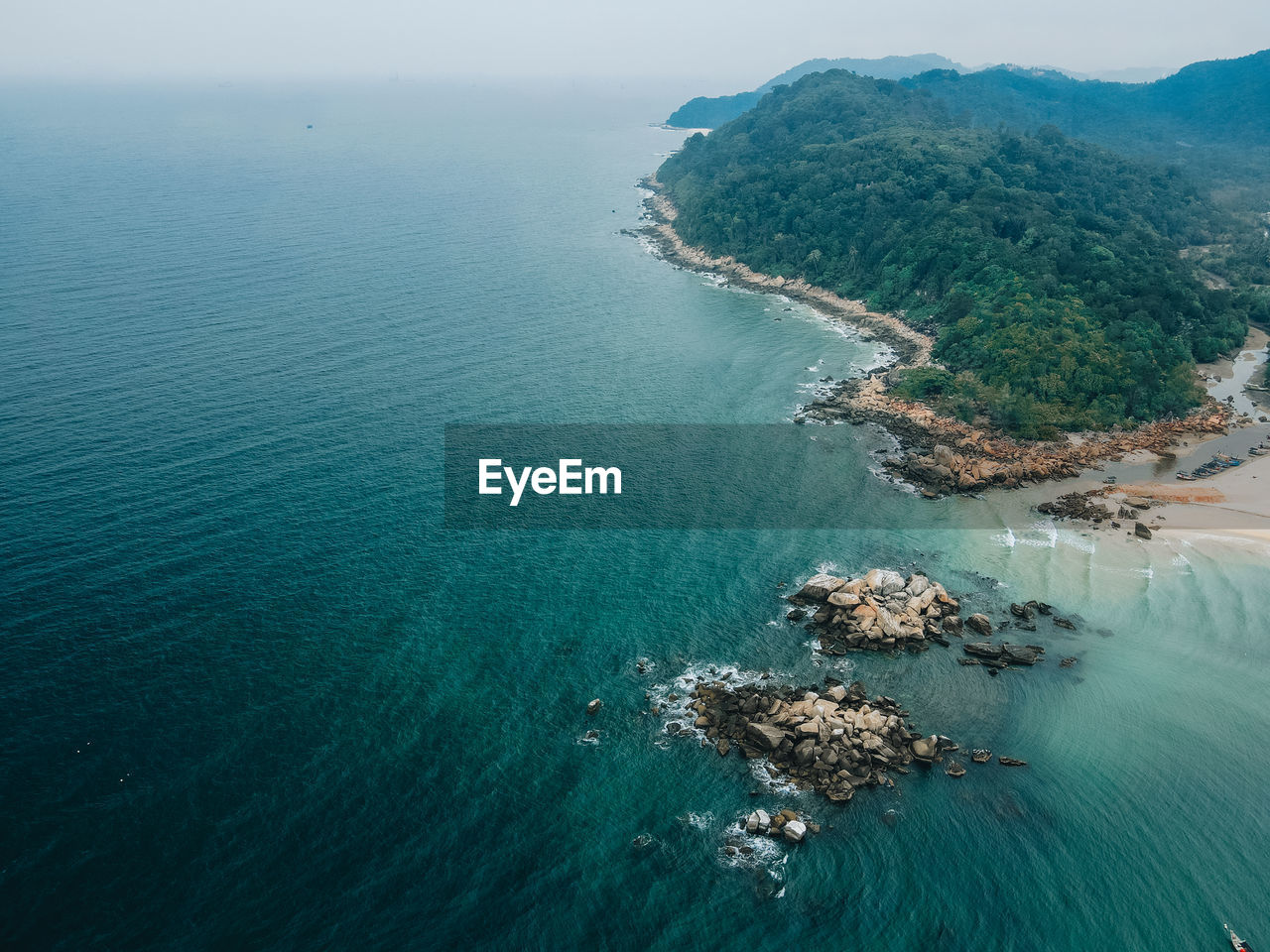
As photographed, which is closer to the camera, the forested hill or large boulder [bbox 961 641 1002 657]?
large boulder [bbox 961 641 1002 657]

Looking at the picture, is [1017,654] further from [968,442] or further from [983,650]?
[968,442]

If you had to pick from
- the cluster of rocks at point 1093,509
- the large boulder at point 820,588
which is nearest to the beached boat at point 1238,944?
the large boulder at point 820,588

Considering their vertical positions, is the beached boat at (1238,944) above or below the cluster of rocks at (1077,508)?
below

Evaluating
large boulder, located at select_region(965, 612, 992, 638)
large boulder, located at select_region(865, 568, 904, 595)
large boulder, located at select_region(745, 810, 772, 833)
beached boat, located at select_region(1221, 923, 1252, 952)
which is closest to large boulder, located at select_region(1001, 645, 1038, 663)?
large boulder, located at select_region(965, 612, 992, 638)

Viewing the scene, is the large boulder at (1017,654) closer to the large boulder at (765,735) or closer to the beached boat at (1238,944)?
the large boulder at (765,735)

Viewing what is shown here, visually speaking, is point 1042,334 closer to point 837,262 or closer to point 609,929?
point 837,262

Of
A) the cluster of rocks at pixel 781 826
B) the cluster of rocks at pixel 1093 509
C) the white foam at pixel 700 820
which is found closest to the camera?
the cluster of rocks at pixel 781 826

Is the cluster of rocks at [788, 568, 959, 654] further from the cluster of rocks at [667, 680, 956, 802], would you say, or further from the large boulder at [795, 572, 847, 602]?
the cluster of rocks at [667, 680, 956, 802]
